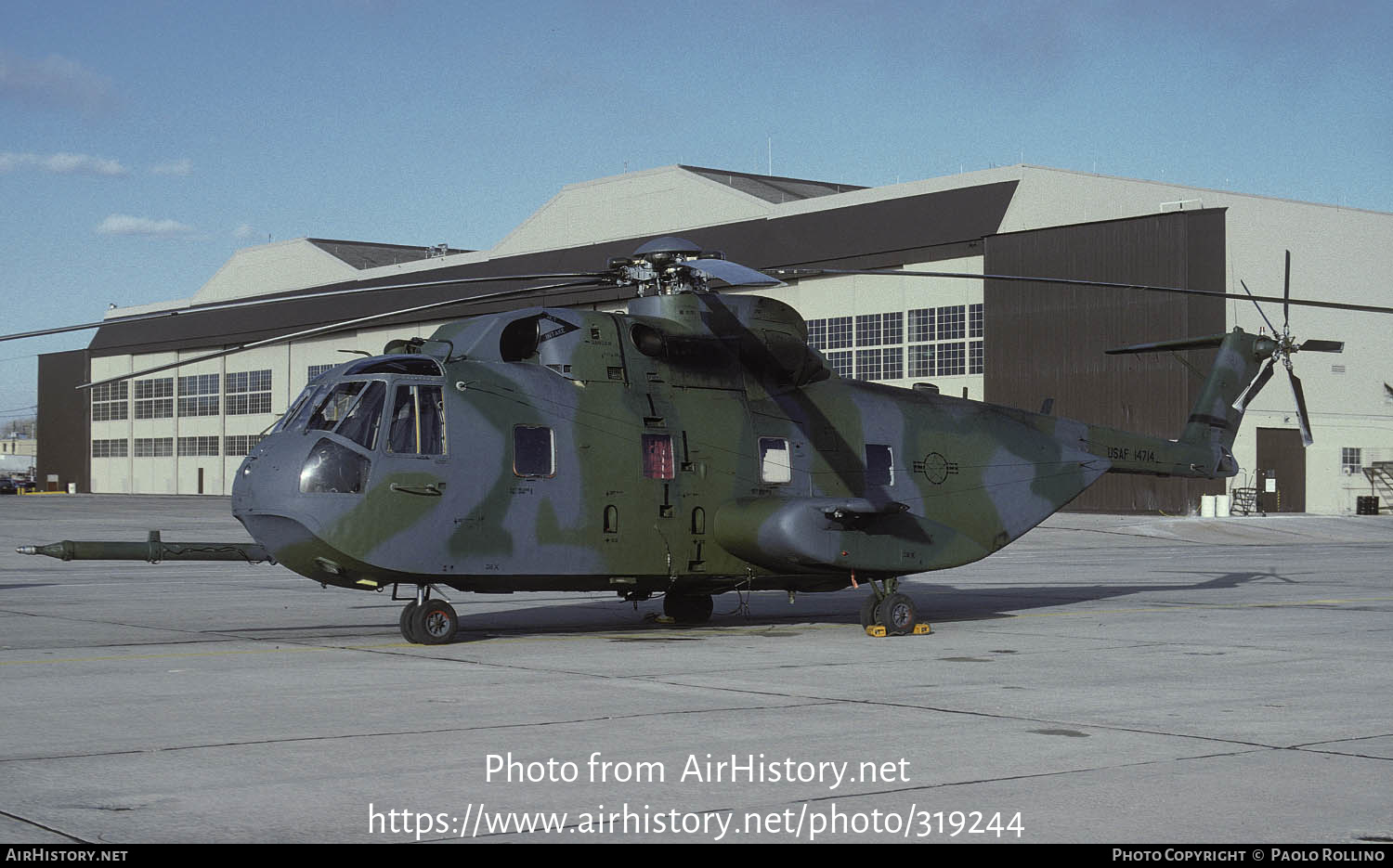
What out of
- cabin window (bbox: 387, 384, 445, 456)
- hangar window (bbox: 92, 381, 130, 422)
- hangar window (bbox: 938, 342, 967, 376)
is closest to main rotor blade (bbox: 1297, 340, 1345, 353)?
cabin window (bbox: 387, 384, 445, 456)

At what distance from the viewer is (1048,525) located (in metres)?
56.8

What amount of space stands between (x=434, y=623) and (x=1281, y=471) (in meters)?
55.8

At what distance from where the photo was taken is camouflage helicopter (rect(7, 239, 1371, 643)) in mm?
15539

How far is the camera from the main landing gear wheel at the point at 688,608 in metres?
19.6

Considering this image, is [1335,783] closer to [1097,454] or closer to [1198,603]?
[1097,454]

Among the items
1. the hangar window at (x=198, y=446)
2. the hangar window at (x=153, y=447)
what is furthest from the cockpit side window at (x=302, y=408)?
the hangar window at (x=153, y=447)

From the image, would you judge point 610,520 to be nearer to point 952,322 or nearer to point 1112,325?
point 1112,325

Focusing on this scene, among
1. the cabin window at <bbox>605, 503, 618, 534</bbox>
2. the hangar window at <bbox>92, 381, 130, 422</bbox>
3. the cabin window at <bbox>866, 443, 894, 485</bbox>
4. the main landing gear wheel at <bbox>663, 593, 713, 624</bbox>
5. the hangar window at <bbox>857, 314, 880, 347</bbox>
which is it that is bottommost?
the main landing gear wheel at <bbox>663, 593, 713, 624</bbox>

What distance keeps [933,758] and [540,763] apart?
8.12 feet

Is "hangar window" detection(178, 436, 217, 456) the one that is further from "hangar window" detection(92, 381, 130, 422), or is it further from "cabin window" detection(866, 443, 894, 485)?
"cabin window" detection(866, 443, 894, 485)

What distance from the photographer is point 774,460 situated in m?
18.4

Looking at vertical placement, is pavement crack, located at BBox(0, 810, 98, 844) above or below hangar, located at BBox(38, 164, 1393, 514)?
below

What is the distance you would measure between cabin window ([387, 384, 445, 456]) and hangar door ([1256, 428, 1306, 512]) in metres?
53.9

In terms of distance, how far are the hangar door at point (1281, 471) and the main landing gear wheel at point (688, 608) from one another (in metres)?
49.2
